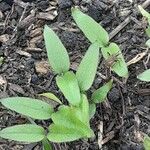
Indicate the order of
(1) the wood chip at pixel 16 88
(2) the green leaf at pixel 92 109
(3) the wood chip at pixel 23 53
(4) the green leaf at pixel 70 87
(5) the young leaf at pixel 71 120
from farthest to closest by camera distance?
(3) the wood chip at pixel 23 53, (1) the wood chip at pixel 16 88, (2) the green leaf at pixel 92 109, (4) the green leaf at pixel 70 87, (5) the young leaf at pixel 71 120

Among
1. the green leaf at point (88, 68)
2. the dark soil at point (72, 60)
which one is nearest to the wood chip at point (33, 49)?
the dark soil at point (72, 60)

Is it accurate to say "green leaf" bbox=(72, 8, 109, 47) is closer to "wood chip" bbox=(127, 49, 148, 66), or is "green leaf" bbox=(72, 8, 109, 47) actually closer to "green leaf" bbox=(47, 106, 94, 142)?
"wood chip" bbox=(127, 49, 148, 66)

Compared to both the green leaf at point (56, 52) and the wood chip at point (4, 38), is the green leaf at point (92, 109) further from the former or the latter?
the wood chip at point (4, 38)

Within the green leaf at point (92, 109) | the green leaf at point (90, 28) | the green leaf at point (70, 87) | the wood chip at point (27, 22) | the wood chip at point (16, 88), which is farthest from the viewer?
the wood chip at point (27, 22)

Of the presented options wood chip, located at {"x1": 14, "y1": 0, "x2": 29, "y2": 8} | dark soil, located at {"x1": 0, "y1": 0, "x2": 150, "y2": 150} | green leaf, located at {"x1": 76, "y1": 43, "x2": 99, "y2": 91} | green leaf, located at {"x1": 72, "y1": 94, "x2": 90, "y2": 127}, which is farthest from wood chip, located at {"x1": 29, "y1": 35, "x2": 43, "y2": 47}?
green leaf, located at {"x1": 72, "y1": 94, "x2": 90, "y2": 127}

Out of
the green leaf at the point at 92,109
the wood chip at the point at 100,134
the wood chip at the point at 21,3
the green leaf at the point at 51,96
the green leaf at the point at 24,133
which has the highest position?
the wood chip at the point at 21,3

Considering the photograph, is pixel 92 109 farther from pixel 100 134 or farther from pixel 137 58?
pixel 137 58
